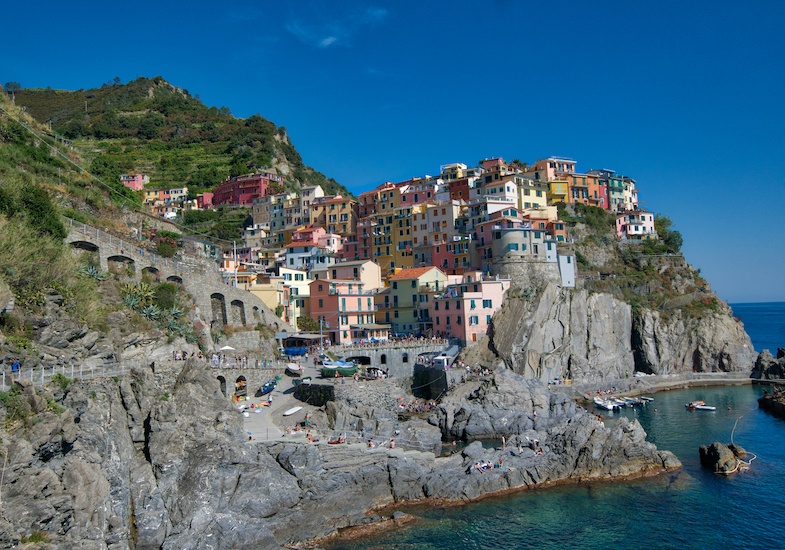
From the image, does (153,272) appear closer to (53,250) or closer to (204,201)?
(53,250)

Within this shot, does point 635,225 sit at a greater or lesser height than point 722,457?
greater

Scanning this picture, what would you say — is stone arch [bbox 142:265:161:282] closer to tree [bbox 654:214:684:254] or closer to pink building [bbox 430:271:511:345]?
pink building [bbox 430:271:511:345]

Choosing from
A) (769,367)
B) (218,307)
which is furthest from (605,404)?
(218,307)

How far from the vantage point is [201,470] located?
26.1 m

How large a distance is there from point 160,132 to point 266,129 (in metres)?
21.5

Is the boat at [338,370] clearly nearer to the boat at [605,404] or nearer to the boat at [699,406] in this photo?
the boat at [605,404]

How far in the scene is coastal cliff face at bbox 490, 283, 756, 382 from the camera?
55.4m

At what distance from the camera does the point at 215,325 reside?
45.3 metres

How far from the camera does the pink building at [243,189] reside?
97188 mm

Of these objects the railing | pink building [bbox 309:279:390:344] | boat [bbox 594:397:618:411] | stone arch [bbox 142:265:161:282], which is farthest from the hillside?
the railing

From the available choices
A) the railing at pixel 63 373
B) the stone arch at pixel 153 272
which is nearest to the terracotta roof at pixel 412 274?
the stone arch at pixel 153 272

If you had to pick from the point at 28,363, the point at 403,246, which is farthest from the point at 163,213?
the point at 28,363

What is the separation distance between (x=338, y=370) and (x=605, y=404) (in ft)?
72.5

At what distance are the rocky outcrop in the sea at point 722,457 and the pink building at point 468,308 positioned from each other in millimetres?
23265
